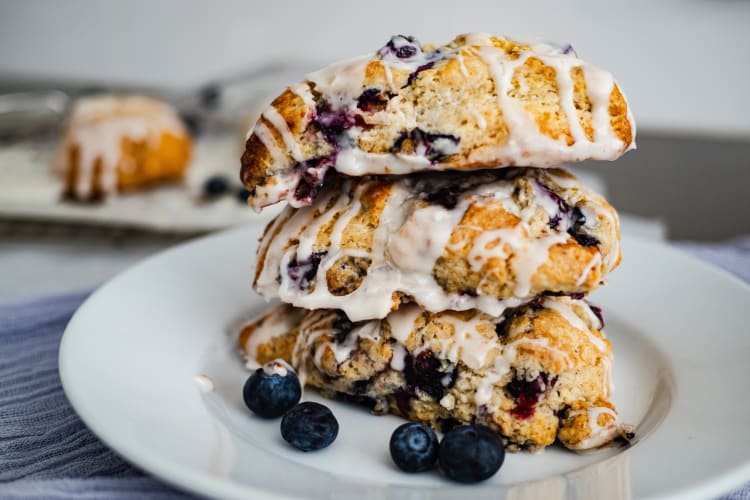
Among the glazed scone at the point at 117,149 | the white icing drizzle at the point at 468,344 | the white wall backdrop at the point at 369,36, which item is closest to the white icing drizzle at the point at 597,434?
the white icing drizzle at the point at 468,344

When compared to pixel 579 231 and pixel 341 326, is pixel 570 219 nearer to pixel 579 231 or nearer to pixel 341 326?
pixel 579 231

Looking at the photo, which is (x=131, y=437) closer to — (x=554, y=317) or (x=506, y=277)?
(x=506, y=277)

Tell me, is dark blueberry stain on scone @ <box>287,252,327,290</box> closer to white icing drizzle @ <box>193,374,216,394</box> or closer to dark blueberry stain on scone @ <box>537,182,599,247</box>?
white icing drizzle @ <box>193,374,216,394</box>

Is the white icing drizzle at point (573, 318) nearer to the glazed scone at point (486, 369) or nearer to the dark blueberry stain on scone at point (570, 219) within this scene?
the glazed scone at point (486, 369)

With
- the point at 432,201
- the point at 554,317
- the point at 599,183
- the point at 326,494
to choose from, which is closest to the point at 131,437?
the point at 326,494

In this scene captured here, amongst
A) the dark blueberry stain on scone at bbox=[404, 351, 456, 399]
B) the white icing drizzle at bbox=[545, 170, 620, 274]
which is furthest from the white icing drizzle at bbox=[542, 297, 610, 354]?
the dark blueberry stain on scone at bbox=[404, 351, 456, 399]

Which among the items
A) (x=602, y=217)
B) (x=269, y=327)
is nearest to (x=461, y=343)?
(x=602, y=217)
